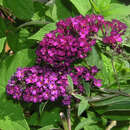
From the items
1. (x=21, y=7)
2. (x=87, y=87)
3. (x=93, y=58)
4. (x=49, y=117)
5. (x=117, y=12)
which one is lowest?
(x=49, y=117)

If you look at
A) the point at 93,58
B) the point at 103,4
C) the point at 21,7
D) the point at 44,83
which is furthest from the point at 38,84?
the point at 21,7

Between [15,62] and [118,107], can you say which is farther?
[15,62]

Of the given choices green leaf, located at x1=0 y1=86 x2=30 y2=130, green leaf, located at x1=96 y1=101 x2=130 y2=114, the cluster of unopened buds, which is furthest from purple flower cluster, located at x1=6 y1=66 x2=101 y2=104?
green leaf, located at x1=0 y1=86 x2=30 y2=130

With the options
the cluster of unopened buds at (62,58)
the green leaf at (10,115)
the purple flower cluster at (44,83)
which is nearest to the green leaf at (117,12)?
the cluster of unopened buds at (62,58)

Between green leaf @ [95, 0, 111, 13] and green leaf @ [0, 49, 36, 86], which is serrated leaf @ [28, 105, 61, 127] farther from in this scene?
green leaf @ [95, 0, 111, 13]

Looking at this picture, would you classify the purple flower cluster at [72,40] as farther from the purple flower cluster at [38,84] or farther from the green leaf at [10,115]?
the green leaf at [10,115]

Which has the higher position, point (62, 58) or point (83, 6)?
point (83, 6)

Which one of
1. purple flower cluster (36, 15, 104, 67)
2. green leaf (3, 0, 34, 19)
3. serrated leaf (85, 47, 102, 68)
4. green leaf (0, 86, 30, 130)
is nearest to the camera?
purple flower cluster (36, 15, 104, 67)

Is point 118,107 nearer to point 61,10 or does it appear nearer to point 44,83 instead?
point 44,83
